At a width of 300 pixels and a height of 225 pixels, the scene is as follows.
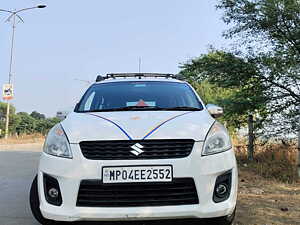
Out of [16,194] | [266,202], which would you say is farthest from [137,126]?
[16,194]

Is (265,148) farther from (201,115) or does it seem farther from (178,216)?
(178,216)

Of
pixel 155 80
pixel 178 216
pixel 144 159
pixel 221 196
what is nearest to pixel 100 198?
pixel 144 159

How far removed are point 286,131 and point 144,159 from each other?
445cm

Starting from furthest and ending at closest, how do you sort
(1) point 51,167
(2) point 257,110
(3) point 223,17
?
(3) point 223,17 < (2) point 257,110 < (1) point 51,167

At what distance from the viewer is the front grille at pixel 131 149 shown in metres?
2.49

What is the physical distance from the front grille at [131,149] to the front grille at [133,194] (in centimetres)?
20

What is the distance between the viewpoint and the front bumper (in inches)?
94.2

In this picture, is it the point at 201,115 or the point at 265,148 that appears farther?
the point at 265,148

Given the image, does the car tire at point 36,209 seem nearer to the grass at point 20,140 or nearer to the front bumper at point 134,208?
the front bumper at point 134,208

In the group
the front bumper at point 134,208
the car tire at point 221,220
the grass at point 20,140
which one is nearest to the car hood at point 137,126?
the front bumper at point 134,208

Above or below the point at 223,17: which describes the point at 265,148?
below

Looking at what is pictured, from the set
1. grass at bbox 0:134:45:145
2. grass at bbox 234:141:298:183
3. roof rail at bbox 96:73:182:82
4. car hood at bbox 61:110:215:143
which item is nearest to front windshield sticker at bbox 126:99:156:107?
car hood at bbox 61:110:215:143

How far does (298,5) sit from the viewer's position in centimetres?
585

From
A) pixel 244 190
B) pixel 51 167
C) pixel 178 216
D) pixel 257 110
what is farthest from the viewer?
pixel 257 110
